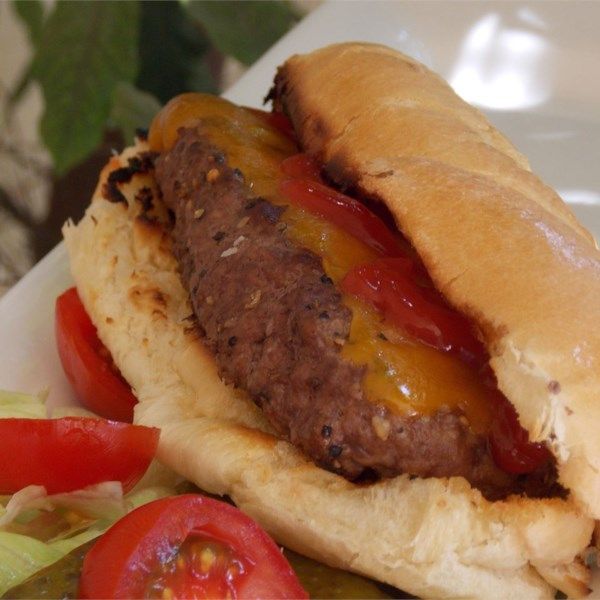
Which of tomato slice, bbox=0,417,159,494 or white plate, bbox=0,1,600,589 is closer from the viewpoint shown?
tomato slice, bbox=0,417,159,494

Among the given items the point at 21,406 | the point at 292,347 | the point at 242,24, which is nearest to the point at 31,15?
the point at 242,24

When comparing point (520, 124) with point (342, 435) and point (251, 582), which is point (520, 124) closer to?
point (342, 435)

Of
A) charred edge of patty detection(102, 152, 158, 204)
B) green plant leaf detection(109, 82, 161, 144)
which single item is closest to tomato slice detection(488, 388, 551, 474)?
charred edge of patty detection(102, 152, 158, 204)

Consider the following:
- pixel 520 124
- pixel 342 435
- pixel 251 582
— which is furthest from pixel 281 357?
pixel 520 124

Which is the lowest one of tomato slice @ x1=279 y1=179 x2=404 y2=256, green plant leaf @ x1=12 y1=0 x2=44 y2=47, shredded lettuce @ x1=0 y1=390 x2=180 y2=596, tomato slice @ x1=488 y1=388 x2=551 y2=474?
shredded lettuce @ x1=0 y1=390 x2=180 y2=596

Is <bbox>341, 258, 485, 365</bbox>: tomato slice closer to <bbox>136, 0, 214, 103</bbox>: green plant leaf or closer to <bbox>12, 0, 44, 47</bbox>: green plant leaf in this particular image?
<bbox>136, 0, 214, 103</bbox>: green plant leaf

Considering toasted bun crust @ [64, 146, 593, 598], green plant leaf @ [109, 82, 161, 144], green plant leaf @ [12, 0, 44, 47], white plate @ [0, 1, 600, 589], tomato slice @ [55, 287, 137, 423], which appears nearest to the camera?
toasted bun crust @ [64, 146, 593, 598]

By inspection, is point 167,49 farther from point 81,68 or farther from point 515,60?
point 515,60

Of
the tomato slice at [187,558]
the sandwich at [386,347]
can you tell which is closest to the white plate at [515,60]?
the sandwich at [386,347]
